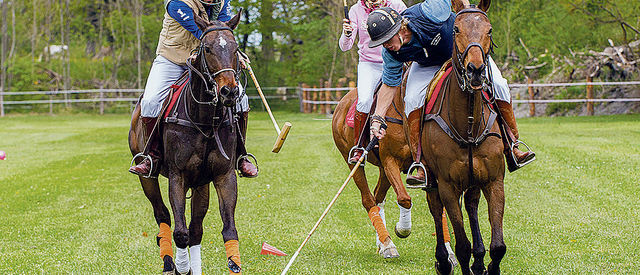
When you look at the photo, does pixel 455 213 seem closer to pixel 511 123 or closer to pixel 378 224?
pixel 511 123

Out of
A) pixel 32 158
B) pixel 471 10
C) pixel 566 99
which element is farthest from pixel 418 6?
pixel 566 99

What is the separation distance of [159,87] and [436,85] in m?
2.63

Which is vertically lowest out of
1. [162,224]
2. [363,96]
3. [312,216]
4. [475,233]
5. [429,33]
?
[312,216]

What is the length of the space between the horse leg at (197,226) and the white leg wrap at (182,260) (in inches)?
2.3

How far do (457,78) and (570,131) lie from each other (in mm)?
15228

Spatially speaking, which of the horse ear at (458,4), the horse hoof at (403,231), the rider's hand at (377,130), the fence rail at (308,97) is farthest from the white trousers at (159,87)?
the fence rail at (308,97)

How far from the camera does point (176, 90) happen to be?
6914 millimetres

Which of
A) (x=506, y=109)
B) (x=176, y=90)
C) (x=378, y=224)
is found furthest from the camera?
(x=378, y=224)

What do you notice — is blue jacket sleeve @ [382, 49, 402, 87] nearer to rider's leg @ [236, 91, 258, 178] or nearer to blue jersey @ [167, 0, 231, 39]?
rider's leg @ [236, 91, 258, 178]

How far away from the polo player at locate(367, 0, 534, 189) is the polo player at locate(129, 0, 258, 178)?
126 centimetres

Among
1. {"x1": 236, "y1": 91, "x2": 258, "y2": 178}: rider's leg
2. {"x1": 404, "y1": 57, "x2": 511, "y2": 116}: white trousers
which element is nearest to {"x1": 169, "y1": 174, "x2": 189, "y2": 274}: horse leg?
{"x1": 236, "y1": 91, "x2": 258, "y2": 178}: rider's leg

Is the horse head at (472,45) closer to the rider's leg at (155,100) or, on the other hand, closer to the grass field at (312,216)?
the grass field at (312,216)

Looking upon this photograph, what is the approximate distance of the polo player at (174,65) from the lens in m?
6.73

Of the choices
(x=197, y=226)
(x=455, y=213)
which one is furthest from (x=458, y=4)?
(x=197, y=226)
